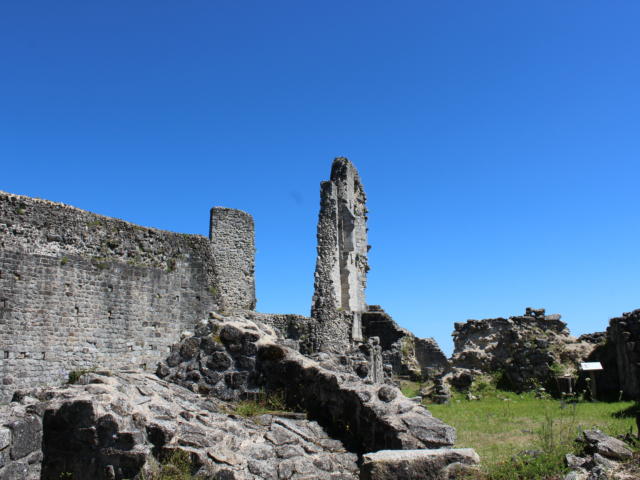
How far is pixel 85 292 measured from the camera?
452 inches

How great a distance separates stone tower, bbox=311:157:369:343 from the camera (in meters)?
20.6

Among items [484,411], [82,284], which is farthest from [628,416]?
[82,284]

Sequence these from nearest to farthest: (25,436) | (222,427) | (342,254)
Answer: (25,436) < (222,427) < (342,254)

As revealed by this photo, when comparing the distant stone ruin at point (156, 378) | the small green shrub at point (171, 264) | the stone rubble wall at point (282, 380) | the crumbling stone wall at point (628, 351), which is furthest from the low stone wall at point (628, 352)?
the small green shrub at point (171, 264)

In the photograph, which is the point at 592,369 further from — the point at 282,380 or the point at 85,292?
the point at 85,292

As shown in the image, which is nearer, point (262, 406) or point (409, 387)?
point (262, 406)

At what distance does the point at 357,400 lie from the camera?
21.1ft

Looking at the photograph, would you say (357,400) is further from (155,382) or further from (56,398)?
(56,398)

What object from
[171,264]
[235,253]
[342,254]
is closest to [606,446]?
[171,264]

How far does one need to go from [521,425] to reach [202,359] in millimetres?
7014

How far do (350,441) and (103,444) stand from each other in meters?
2.56

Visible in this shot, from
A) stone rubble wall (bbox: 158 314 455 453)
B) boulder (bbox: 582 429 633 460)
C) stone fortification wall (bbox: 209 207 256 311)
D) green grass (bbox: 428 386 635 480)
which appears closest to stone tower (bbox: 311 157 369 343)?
stone fortification wall (bbox: 209 207 256 311)

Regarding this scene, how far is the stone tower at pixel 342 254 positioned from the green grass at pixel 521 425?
16.3ft

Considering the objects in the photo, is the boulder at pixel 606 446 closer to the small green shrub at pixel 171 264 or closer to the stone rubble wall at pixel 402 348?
the small green shrub at pixel 171 264
